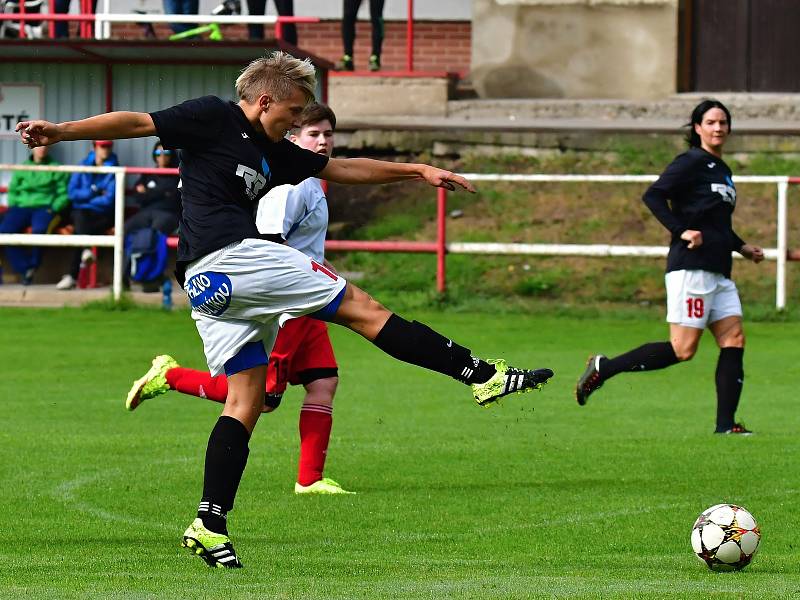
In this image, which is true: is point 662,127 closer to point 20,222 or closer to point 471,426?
point 20,222

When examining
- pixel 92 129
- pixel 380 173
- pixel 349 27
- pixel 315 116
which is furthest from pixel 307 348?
pixel 349 27

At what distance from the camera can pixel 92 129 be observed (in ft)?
20.9

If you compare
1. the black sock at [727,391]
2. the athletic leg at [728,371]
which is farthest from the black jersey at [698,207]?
the black sock at [727,391]

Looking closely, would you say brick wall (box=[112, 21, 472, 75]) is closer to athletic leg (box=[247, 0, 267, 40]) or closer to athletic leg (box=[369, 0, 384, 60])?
athletic leg (box=[369, 0, 384, 60])

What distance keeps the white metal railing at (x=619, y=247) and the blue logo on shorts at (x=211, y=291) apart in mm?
11948

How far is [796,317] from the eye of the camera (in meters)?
18.4

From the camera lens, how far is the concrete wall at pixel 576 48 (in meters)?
25.1

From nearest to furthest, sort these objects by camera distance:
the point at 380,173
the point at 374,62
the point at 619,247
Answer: the point at 380,173 < the point at 619,247 < the point at 374,62

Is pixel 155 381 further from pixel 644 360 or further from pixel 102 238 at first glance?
pixel 102 238

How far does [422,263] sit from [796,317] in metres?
4.73

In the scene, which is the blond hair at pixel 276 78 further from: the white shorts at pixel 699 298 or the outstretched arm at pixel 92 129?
the white shorts at pixel 699 298

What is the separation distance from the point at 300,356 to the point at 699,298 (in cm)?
317

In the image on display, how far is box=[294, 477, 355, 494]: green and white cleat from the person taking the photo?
339 inches

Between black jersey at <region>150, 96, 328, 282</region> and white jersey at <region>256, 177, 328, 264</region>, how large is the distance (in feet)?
4.71
